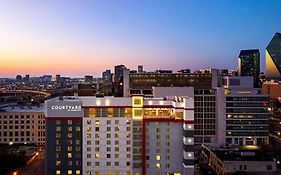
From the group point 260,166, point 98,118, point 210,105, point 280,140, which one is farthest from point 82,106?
point 280,140

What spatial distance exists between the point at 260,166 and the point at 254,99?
2793cm

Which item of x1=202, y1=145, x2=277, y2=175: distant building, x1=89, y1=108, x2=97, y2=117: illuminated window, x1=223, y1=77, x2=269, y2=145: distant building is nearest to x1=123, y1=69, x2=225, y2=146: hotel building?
x1=223, y1=77, x2=269, y2=145: distant building

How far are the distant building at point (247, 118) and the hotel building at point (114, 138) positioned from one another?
1394 inches

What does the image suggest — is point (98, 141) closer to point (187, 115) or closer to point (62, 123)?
point (62, 123)

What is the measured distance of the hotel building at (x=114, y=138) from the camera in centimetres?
3997

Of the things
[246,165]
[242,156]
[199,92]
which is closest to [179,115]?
[246,165]

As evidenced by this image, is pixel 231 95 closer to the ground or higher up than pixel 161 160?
higher up

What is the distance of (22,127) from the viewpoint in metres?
71.2

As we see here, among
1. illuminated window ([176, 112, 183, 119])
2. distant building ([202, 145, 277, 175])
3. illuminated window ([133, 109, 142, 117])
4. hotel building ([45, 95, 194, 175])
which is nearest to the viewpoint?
hotel building ([45, 95, 194, 175])

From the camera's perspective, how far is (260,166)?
155ft

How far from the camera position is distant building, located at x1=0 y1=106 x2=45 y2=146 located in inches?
2771

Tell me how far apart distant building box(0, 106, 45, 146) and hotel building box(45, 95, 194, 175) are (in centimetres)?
3298

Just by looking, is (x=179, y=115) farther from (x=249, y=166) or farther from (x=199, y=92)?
(x=199, y=92)

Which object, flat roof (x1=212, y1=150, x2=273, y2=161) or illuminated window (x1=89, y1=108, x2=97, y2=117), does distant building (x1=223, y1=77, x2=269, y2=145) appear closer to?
flat roof (x1=212, y1=150, x2=273, y2=161)
